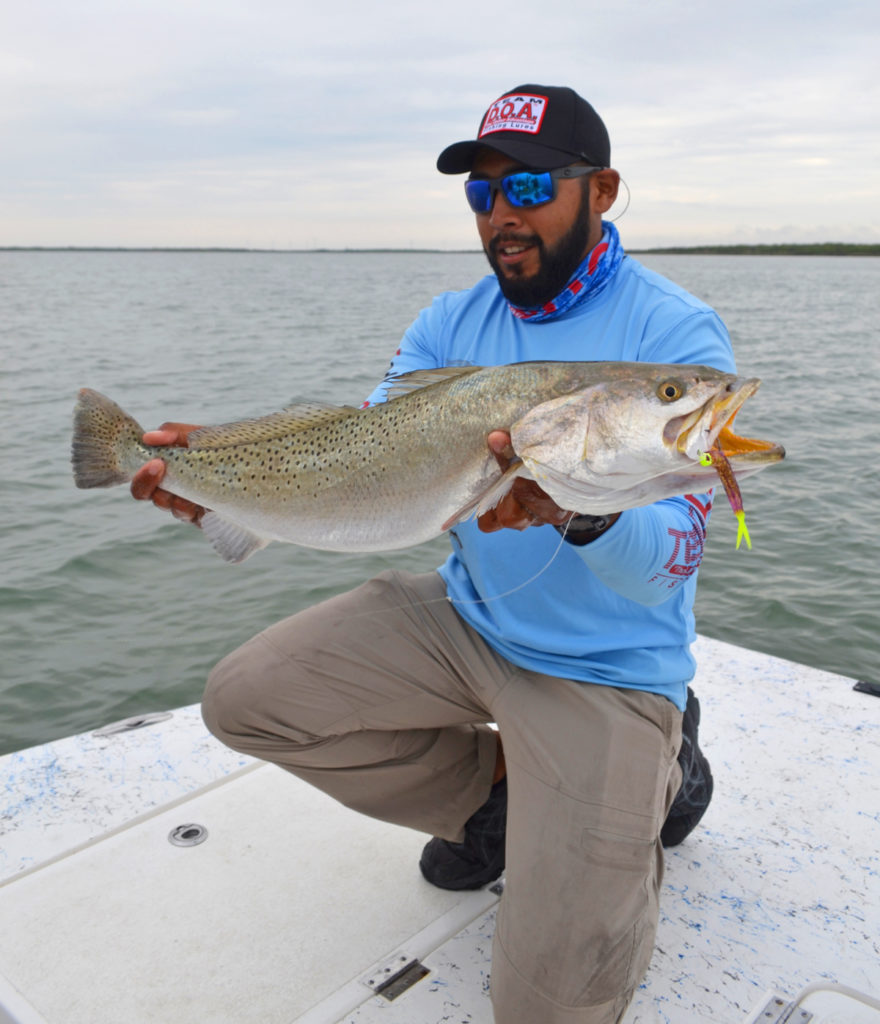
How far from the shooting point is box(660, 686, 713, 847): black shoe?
334 centimetres

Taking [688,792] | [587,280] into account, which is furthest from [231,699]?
[587,280]

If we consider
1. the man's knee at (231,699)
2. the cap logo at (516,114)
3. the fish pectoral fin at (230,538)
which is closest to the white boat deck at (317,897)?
the man's knee at (231,699)

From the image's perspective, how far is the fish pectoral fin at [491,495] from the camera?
2.64 meters

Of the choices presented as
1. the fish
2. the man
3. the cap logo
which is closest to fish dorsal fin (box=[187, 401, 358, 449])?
the fish

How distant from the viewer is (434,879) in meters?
3.24

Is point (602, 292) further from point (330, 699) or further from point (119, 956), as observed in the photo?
point (119, 956)

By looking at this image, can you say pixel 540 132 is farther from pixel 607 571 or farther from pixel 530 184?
pixel 607 571

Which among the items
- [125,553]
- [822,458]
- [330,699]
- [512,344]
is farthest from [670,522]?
[822,458]

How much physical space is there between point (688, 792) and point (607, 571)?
1179 millimetres

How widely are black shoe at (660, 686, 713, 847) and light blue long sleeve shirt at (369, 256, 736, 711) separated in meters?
0.39

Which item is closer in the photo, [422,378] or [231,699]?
[422,378]

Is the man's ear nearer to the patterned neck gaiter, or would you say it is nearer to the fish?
the patterned neck gaiter

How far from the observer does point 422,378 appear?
297cm

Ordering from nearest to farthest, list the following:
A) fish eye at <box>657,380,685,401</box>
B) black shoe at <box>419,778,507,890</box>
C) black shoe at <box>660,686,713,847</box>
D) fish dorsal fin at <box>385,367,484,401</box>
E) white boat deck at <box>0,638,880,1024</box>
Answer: fish eye at <box>657,380,685,401</box>
white boat deck at <box>0,638,880,1024</box>
fish dorsal fin at <box>385,367,484,401</box>
black shoe at <box>419,778,507,890</box>
black shoe at <box>660,686,713,847</box>
